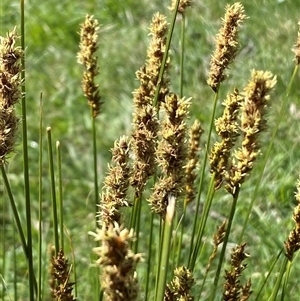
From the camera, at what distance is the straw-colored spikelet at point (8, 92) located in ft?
2.25

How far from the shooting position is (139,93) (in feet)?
2.99

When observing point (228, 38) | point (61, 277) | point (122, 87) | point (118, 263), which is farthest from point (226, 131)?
point (122, 87)

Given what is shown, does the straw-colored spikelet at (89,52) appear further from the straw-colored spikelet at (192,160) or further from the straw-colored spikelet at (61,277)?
the straw-colored spikelet at (61,277)

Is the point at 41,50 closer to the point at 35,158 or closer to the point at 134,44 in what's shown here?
the point at 134,44

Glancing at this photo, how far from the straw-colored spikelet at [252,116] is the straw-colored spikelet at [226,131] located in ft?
0.12

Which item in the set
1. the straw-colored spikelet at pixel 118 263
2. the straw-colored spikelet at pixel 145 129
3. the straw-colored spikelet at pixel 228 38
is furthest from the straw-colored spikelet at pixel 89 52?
the straw-colored spikelet at pixel 118 263

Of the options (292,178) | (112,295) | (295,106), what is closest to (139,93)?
(112,295)

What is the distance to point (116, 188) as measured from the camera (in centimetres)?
71

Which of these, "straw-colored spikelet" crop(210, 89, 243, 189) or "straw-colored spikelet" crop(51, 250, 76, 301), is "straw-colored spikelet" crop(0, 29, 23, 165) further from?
"straw-colored spikelet" crop(210, 89, 243, 189)

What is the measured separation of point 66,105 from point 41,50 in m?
0.40

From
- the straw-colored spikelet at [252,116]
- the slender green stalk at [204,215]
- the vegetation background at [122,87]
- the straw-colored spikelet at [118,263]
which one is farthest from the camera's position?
the vegetation background at [122,87]

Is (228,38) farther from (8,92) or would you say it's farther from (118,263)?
(118,263)

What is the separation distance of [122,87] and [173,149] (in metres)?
1.84

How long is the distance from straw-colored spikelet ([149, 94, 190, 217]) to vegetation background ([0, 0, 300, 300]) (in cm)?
86
